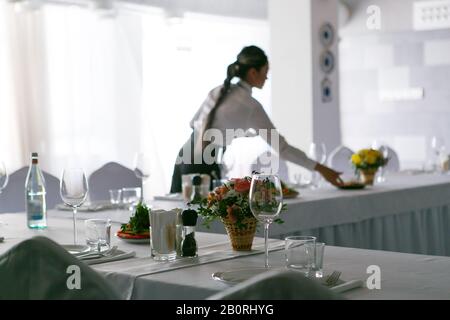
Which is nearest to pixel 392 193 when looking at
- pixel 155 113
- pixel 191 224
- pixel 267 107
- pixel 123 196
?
pixel 123 196

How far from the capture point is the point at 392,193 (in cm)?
381

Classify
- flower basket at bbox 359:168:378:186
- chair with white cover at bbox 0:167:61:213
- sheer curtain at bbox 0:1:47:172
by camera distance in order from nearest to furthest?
chair with white cover at bbox 0:167:61:213 → flower basket at bbox 359:168:378:186 → sheer curtain at bbox 0:1:47:172

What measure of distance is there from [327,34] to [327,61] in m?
0.24

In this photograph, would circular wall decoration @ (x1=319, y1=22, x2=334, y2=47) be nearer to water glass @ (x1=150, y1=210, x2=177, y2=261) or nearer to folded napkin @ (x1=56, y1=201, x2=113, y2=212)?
folded napkin @ (x1=56, y1=201, x2=113, y2=212)

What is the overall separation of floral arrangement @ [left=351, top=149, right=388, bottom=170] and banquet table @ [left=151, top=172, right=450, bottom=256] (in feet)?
0.38

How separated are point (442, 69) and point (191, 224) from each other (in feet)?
20.5

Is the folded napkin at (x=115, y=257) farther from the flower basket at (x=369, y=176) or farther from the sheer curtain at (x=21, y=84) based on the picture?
the sheer curtain at (x=21, y=84)

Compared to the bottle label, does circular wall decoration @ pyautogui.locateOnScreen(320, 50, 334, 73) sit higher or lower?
higher

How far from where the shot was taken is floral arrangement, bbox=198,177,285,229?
2078 millimetres

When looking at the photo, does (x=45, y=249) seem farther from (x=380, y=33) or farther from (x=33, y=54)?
(x=380, y=33)

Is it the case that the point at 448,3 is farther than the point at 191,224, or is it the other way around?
the point at 448,3

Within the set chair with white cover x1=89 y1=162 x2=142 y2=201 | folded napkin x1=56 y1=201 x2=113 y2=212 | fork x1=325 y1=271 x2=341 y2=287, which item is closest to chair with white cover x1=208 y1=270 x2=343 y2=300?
fork x1=325 y1=271 x2=341 y2=287

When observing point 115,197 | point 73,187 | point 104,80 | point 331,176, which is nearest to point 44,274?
point 73,187

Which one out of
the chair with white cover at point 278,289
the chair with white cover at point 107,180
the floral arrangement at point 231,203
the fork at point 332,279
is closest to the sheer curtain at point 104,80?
the chair with white cover at point 107,180
